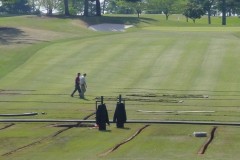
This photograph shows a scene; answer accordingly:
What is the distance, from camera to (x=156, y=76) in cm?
5259

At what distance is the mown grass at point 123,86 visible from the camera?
26.6 meters

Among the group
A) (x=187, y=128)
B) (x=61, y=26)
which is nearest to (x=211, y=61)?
(x=187, y=128)

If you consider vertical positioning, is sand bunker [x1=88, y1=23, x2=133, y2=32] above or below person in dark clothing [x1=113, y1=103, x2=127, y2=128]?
below

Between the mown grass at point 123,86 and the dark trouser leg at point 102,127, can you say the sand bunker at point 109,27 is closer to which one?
the mown grass at point 123,86

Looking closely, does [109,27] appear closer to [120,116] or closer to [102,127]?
[120,116]

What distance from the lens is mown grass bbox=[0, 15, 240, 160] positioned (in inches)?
1047

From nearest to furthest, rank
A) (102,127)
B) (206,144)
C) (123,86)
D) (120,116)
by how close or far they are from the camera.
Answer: (206,144), (102,127), (120,116), (123,86)

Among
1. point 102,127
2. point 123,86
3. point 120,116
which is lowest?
point 123,86

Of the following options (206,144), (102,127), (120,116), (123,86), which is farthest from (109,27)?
(206,144)

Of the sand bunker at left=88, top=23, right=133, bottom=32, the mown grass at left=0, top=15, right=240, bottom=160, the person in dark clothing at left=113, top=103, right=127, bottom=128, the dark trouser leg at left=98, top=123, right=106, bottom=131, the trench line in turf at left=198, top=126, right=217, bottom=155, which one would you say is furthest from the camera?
the sand bunker at left=88, top=23, right=133, bottom=32

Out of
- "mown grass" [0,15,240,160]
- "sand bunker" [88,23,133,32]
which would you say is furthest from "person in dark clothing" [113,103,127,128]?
"sand bunker" [88,23,133,32]

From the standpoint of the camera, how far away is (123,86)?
4875 cm

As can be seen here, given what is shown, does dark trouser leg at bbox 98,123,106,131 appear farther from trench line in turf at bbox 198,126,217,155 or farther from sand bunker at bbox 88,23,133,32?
sand bunker at bbox 88,23,133,32

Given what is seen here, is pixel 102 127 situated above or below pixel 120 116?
below
